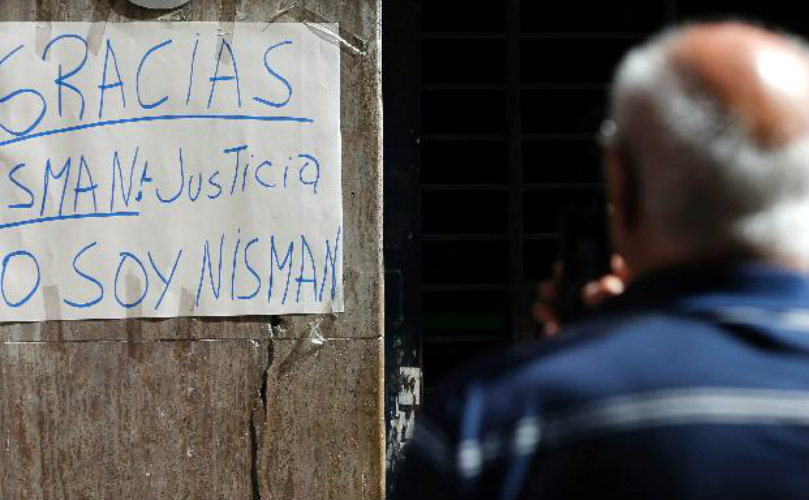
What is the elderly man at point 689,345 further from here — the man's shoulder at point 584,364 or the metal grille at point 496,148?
the metal grille at point 496,148

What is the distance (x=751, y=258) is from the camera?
1213mm

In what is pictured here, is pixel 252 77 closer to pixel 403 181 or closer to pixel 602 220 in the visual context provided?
pixel 403 181

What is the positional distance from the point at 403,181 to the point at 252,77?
151 centimetres

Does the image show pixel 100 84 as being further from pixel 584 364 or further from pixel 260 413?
pixel 584 364

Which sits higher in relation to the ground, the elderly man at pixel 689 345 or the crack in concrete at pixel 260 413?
the elderly man at pixel 689 345

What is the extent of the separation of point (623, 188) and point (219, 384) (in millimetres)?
2386

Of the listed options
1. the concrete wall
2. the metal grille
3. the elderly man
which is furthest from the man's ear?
the metal grille

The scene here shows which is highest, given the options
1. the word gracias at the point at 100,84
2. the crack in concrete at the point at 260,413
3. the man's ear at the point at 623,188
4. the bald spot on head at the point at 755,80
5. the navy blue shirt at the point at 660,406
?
the word gracias at the point at 100,84

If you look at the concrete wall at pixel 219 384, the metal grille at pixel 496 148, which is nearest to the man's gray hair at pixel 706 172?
the concrete wall at pixel 219 384

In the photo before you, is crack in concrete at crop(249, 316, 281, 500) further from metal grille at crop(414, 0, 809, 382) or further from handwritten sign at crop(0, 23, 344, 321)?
metal grille at crop(414, 0, 809, 382)

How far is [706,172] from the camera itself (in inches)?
46.5

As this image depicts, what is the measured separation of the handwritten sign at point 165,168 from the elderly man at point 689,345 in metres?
2.29

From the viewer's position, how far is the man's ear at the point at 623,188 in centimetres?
124

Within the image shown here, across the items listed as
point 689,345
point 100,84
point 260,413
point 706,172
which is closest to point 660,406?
point 689,345
